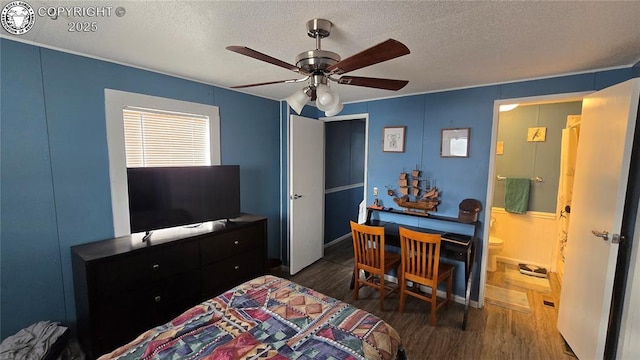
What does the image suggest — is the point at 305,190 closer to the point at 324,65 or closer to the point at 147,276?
the point at 147,276

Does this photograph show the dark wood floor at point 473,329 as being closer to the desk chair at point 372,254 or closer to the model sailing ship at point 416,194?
the desk chair at point 372,254

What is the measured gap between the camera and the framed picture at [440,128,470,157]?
285cm

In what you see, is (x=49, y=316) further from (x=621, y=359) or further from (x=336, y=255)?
(x=621, y=359)

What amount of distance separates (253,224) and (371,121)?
197 centimetres

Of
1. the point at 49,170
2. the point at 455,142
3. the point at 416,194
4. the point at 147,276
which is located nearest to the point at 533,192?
the point at 455,142

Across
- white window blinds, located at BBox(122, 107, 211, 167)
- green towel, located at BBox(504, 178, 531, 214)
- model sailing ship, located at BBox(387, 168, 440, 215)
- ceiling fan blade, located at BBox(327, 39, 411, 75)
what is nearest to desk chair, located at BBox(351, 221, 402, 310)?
model sailing ship, located at BBox(387, 168, 440, 215)

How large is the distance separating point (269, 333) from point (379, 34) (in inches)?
71.0

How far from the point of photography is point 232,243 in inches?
104

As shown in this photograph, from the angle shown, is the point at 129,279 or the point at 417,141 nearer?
the point at 129,279

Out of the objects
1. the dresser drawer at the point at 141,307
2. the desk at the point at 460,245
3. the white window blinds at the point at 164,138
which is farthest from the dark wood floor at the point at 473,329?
the white window blinds at the point at 164,138

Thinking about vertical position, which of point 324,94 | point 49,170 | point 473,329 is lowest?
point 473,329

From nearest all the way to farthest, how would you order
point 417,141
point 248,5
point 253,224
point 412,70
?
point 248,5 < point 412,70 < point 253,224 < point 417,141

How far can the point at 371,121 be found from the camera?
11.4 ft

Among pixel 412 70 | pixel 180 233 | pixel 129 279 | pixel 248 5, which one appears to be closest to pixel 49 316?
pixel 129 279
